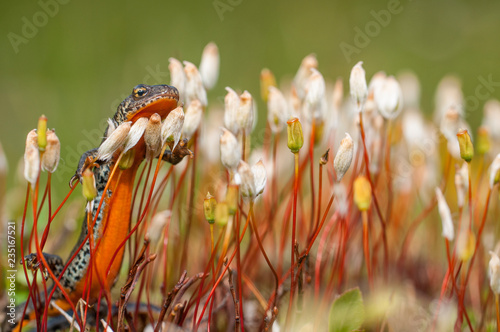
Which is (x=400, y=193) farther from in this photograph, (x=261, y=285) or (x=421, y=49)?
(x=421, y=49)

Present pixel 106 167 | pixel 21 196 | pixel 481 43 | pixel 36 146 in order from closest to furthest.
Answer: pixel 36 146
pixel 106 167
pixel 21 196
pixel 481 43

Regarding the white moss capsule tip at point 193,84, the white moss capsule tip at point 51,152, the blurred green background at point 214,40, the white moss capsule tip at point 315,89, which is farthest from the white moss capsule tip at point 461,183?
the blurred green background at point 214,40

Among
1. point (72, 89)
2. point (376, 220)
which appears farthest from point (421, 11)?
point (376, 220)

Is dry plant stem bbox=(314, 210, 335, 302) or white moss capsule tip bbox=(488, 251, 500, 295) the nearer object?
white moss capsule tip bbox=(488, 251, 500, 295)

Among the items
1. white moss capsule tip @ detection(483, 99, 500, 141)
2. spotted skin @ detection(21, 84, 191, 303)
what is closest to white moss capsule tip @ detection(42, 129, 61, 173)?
spotted skin @ detection(21, 84, 191, 303)

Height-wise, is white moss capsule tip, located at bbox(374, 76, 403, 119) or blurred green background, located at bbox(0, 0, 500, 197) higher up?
blurred green background, located at bbox(0, 0, 500, 197)

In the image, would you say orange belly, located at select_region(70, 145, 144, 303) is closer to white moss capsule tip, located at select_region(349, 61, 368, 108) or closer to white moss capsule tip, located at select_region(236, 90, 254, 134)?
white moss capsule tip, located at select_region(236, 90, 254, 134)
